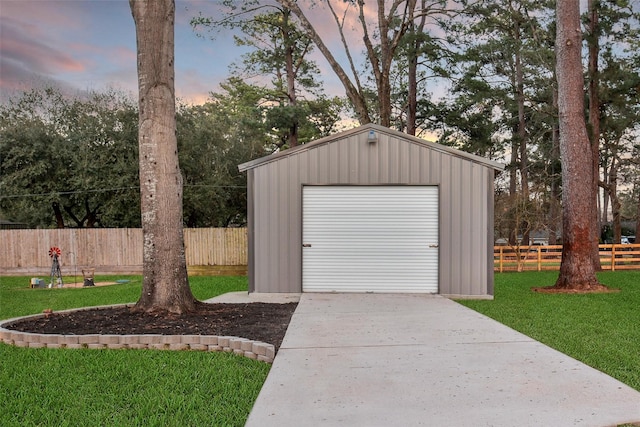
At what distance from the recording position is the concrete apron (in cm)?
284

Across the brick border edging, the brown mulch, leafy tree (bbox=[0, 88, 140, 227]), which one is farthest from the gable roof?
leafy tree (bbox=[0, 88, 140, 227])

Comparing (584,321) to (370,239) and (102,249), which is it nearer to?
(370,239)

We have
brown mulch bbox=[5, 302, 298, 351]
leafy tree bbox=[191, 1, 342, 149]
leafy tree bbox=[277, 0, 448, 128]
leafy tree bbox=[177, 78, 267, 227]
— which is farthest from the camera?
leafy tree bbox=[177, 78, 267, 227]

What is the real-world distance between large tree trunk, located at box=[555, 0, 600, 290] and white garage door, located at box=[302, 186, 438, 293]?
9.97 feet

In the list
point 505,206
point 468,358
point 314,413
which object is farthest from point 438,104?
point 314,413

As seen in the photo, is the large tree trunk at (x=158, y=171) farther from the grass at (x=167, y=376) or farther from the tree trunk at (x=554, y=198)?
the tree trunk at (x=554, y=198)

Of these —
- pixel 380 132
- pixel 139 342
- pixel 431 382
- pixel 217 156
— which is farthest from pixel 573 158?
pixel 217 156

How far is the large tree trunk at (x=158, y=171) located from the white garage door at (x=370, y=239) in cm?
312

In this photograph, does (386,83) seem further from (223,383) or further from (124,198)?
(223,383)

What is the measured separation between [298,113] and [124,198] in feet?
23.2

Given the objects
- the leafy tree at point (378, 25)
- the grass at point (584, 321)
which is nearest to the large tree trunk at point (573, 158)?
the grass at point (584, 321)

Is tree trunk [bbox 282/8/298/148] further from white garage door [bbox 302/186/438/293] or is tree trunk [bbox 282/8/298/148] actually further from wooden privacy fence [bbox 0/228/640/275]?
white garage door [bbox 302/186/438/293]

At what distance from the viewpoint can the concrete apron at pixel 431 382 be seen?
2842mm

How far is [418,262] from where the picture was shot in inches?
349
